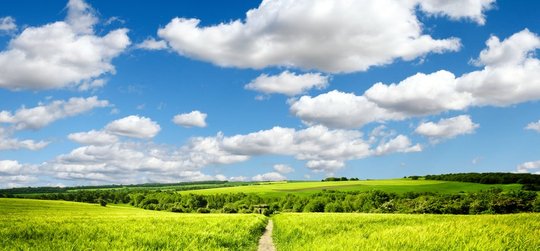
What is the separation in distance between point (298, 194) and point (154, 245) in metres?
123

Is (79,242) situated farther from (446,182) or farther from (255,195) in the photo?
(446,182)

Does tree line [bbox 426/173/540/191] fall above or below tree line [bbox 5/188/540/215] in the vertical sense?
above

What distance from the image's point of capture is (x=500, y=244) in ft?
51.3

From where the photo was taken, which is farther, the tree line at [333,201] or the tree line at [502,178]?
the tree line at [502,178]

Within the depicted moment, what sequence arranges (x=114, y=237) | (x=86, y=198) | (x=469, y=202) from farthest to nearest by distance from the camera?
(x=86, y=198), (x=469, y=202), (x=114, y=237)

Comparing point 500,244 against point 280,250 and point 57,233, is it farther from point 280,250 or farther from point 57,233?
point 57,233

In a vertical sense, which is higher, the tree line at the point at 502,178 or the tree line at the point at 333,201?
the tree line at the point at 502,178

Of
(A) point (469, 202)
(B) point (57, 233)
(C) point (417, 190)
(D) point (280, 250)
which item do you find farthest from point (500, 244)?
(C) point (417, 190)

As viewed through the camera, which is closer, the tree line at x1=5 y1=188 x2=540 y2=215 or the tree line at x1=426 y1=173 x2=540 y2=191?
the tree line at x1=5 y1=188 x2=540 y2=215

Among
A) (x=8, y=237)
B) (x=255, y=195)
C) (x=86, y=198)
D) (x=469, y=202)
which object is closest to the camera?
→ (x=8, y=237)

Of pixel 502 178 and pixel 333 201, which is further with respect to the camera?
pixel 333 201

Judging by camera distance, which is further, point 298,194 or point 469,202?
point 298,194

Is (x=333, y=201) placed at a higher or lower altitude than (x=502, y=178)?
lower

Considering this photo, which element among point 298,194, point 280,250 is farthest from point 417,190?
point 280,250
